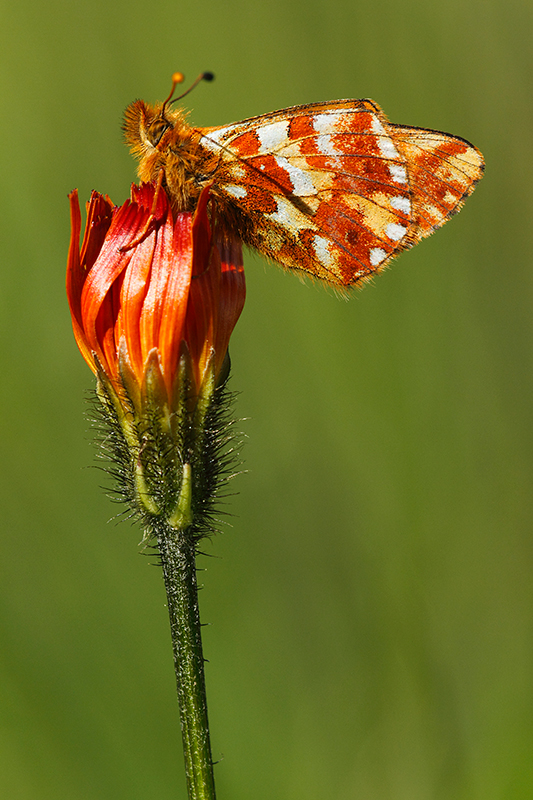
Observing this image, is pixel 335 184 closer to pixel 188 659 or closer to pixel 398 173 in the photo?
pixel 398 173

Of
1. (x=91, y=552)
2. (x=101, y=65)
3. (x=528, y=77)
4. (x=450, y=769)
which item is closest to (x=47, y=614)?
(x=91, y=552)

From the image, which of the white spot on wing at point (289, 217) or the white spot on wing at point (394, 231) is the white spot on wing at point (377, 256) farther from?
the white spot on wing at point (289, 217)

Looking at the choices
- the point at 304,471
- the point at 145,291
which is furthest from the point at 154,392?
the point at 304,471

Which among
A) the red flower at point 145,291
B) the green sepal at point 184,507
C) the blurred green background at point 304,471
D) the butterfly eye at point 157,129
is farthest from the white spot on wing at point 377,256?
the blurred green background at point 304,471

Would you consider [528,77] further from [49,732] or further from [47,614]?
[49,732]

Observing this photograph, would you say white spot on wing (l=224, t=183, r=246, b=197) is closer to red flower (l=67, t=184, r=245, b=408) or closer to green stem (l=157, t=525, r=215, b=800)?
red flower (l=67, t=184, r=245, b=408)
